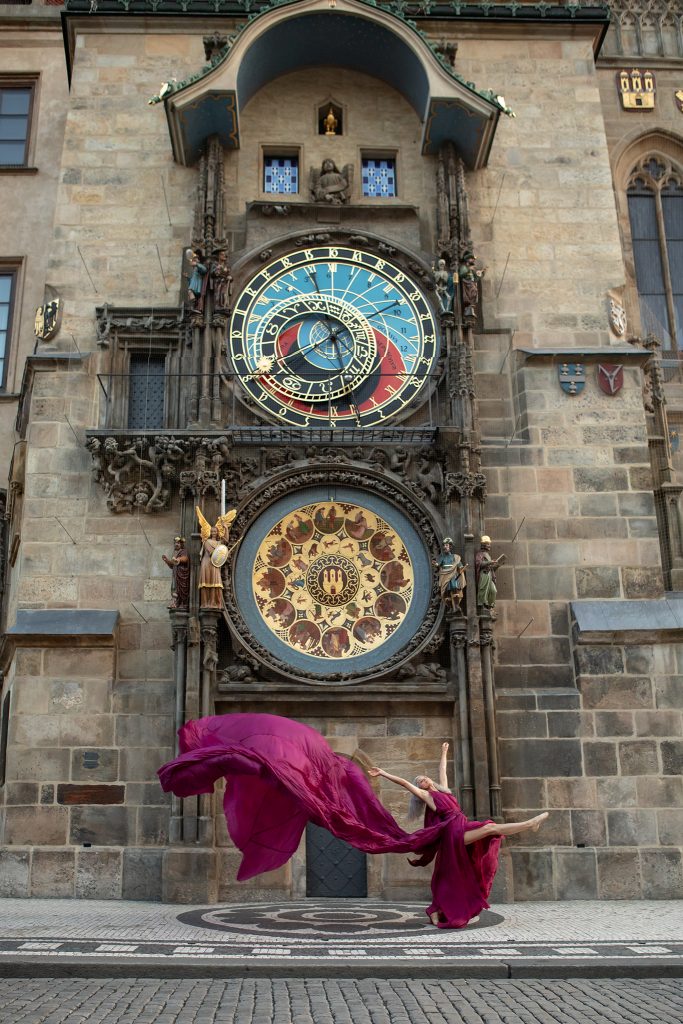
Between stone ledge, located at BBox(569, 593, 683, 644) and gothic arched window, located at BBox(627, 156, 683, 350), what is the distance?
228 inches

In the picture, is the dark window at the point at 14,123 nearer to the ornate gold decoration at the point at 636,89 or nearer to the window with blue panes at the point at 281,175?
the window with blue panes at the point at 281,175

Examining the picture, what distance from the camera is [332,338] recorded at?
645 inches

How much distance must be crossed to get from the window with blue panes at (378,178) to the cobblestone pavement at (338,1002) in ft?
41.9

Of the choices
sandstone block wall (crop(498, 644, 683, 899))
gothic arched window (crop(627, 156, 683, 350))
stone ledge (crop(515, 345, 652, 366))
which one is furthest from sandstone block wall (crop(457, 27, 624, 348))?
sandstone block wall (crop(498, 644, 683, 899))

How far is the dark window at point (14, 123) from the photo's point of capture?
65.4ft

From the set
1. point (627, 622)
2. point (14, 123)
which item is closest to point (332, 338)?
point (627, 622)

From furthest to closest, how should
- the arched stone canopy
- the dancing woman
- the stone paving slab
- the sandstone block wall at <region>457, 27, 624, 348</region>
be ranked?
the sandstone block wall at <region>457, 27, 624, 348</region> → the arched stone canopy → the dancing woman → the stone paving slab

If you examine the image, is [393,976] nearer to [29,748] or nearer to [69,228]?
[29,748]

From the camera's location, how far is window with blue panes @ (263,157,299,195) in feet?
57.6

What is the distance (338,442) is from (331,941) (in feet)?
25.4

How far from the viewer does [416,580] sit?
49.5ft

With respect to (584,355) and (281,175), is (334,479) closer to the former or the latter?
(584,355)

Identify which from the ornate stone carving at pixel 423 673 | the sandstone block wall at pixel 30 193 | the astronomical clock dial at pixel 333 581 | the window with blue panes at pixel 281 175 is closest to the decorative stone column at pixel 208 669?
the astronomical clock dial at pixel 333 581

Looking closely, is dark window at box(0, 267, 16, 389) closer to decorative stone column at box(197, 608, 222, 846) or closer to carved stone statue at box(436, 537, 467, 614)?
A: decorative stone column at box(197, 608, 222, 846)
